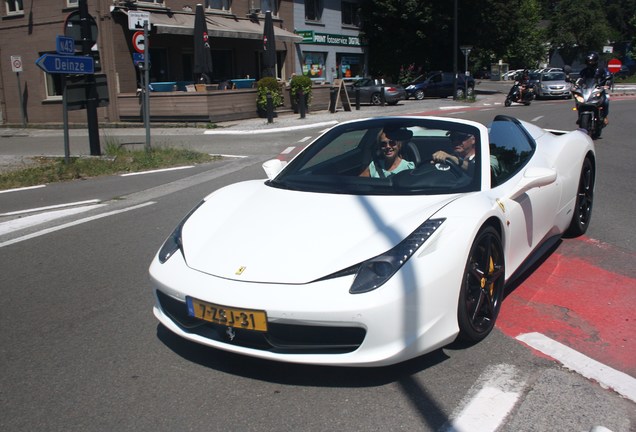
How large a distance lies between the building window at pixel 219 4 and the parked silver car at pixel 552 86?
17.1m

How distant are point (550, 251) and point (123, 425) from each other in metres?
4.07

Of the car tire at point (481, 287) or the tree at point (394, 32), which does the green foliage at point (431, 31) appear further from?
the car tire at point (481, 287)

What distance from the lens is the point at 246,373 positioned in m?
3.44

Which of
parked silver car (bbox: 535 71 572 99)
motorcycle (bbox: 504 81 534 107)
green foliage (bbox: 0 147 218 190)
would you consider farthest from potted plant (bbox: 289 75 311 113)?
parked silver car (bbox: 535 71 572 99)

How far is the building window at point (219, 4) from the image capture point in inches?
1117

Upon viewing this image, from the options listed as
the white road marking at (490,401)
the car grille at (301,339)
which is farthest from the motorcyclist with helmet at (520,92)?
the car grille at (301,339)

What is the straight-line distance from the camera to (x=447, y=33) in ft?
132

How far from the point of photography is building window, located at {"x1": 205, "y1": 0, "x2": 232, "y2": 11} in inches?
1117

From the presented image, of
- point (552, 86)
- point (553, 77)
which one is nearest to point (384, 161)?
point (552, 86)

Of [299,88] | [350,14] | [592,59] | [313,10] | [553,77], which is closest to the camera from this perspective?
[592,59]

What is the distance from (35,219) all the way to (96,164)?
16.2 ft

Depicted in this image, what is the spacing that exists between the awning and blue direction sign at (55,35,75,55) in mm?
12110

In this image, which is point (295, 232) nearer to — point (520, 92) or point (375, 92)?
point (375, 92)

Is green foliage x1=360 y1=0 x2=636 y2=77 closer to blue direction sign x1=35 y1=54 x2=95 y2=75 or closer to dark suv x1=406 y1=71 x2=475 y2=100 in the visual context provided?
dark suv x1=406 y1=71 x2=475 y2=100
